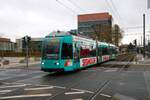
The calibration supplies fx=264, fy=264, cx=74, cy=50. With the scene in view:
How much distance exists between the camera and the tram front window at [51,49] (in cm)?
2100

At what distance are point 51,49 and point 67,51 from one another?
1390 mm

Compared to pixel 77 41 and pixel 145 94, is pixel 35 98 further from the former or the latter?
pixel 77 41

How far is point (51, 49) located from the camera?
69.7 ft

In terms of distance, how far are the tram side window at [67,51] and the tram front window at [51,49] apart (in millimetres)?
512

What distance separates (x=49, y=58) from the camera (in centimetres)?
2106

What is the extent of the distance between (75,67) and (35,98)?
12.7 metres

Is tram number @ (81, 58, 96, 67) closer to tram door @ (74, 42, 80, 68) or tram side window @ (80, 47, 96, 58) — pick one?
tram side window @ (80, 47, 96, 58)

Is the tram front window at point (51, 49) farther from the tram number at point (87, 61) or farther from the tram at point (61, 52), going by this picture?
the tram number at point (87, 61)

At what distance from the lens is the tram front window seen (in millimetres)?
21000

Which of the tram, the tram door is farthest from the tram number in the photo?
the tram door

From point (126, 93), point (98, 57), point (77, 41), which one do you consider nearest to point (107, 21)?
point (98, 57)

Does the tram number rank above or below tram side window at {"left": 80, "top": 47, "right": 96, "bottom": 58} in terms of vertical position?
below

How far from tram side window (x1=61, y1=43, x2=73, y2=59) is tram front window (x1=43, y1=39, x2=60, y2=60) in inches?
20.2

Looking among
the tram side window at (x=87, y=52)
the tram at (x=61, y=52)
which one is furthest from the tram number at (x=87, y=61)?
the tram at (x=61, y=52)
